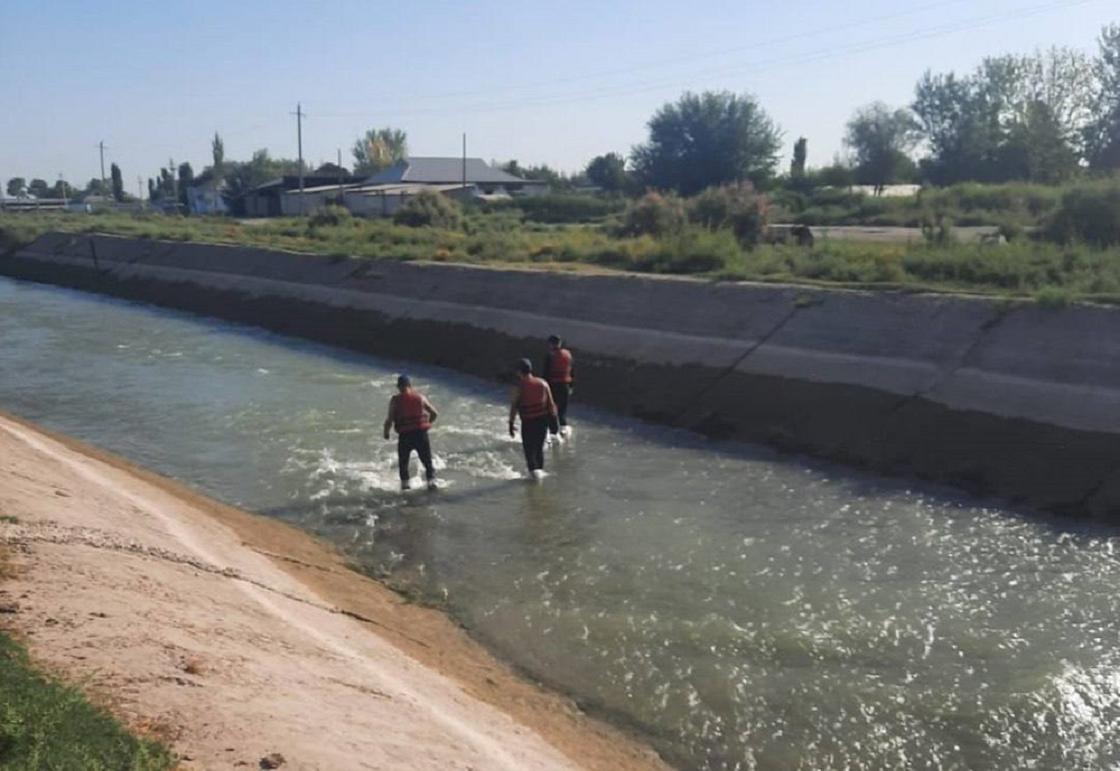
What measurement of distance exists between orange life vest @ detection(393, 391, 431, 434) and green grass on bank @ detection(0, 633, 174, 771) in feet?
29.7

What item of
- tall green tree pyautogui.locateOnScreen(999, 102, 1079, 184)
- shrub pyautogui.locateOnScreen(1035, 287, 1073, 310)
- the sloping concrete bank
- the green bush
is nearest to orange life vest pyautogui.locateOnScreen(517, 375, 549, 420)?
the sloping concrete bank

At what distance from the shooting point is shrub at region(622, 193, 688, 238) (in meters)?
39.9

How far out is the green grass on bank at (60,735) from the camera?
5.23 metres

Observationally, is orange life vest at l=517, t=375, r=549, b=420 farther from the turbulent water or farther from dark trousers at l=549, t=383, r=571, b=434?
dark trousers at l=549, t=383, r=571, b=434

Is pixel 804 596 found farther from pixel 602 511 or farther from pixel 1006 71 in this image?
pixel 1006 71

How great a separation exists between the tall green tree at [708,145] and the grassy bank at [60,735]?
228 ft

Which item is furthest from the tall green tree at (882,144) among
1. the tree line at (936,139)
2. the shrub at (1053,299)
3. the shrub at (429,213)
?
the shrub at (1053,299)

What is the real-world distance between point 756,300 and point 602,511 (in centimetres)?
988

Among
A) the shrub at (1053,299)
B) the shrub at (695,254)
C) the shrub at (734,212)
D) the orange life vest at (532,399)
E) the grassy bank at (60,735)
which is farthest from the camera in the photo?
the shrub at (734,212)

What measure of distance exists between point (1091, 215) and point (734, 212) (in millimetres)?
11353

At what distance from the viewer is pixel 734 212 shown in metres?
37.6

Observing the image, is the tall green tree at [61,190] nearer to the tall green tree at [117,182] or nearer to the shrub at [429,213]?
the tall green tree at [117,182]

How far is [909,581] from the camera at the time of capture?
11719 millimetres

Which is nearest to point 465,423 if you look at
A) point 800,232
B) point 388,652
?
point 388,652
